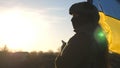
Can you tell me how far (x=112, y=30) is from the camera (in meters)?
7.94

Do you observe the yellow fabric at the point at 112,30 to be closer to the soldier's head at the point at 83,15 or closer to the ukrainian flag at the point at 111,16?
the ukrainian flag at the point at 111,16

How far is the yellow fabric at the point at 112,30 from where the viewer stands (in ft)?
25.0

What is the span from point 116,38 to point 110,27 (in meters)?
0.24

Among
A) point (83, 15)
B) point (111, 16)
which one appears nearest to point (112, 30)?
point (111, 16)

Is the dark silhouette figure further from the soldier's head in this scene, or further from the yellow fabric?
the yellow fabric

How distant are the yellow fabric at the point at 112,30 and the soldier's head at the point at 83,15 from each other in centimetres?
208

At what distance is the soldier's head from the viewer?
17.8 ft

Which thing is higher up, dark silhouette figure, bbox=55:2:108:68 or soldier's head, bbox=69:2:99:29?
soldier's head, bbox=69:2:99:29

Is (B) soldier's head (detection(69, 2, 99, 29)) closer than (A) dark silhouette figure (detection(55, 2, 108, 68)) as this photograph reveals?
No

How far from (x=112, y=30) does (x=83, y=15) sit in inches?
102

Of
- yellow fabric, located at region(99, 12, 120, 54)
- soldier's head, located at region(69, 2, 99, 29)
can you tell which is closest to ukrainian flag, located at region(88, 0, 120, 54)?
yellow fabric, located at region(99, 12, 120, 54)

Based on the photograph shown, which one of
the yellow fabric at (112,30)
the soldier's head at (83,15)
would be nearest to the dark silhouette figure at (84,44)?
the soldier's head at (83,15)

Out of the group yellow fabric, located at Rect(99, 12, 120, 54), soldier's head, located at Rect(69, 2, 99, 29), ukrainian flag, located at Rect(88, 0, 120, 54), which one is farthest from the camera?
ukrainian flag, located at Rect(88, 0, 120, 54)

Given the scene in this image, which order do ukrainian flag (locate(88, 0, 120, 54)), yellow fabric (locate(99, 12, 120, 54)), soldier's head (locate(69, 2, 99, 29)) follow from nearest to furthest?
soldier's head (locate(69, 2, 99, 29)) → yellow fabric (locate(99, 12, 120, 54)) → ukrainian flag (locate(88, 0, 120, 54))
